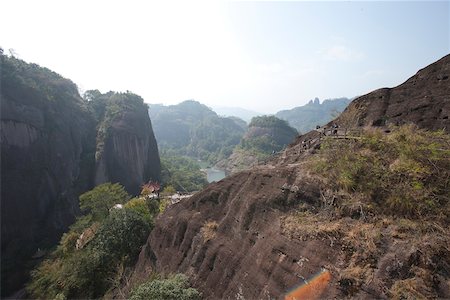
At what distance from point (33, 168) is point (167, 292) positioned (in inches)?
1821

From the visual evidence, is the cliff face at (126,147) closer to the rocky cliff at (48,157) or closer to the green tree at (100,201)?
the rocky cliff at (48,157)

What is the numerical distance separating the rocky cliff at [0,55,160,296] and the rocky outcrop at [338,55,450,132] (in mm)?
45630

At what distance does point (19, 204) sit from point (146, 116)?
45.7m

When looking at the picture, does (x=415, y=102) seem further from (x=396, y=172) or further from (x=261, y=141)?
(x=261, y=141)

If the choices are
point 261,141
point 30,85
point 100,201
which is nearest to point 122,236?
point 100,201

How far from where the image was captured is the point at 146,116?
291 feet

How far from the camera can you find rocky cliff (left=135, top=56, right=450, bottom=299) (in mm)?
9078

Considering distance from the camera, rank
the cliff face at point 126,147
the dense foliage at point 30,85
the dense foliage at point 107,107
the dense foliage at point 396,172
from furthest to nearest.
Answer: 1. the dense foliage at point 107,107
2. the cliff face at point 126,147
3. the dense foliage at point 30,85
4. the dense foliage at point 396,172

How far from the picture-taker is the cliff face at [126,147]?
225 feet

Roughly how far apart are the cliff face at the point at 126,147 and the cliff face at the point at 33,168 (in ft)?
13.4

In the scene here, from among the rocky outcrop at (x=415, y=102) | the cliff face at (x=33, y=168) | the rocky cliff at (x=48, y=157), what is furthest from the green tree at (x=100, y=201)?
the rocky outcrop at (x=415, y=102)

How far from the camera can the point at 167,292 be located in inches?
542

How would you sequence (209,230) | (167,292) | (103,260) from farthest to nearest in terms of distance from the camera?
(103,260) → (209,230) → (167,292)

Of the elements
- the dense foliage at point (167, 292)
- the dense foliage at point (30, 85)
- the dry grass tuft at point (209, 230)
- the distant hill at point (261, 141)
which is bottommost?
the distant hill at point (261, 141)
